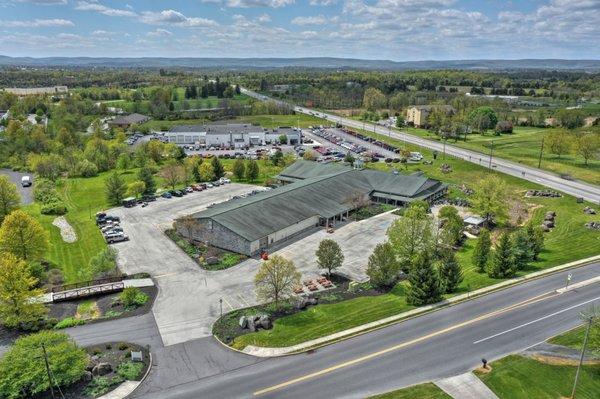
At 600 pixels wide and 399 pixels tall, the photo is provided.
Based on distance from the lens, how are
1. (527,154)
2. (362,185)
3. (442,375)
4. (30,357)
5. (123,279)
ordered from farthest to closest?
(527,154) → (362,185) → (123,279) → (442,375) → (30,357)

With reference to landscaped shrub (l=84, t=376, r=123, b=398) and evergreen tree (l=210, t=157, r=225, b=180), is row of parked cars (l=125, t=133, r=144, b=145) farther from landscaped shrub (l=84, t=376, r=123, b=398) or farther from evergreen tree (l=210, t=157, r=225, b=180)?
landscaped shrub (l=84, t=376, r=123, b=398)

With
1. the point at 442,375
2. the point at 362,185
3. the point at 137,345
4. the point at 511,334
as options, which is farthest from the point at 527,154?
the point at 137,345

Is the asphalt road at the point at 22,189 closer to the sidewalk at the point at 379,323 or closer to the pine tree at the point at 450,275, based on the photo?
the sidewalk at the point at 379,323

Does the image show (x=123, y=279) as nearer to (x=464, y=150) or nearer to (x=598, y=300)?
(x=598, y=300)

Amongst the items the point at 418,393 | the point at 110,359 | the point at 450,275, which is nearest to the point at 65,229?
the point at 110,359

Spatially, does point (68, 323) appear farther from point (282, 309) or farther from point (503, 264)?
point (503, 264)

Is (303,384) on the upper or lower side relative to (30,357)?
lower

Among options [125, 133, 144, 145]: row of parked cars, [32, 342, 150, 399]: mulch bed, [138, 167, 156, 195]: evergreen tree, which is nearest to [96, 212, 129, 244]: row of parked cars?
[138, 167, 156, 195]: evergreen tree
